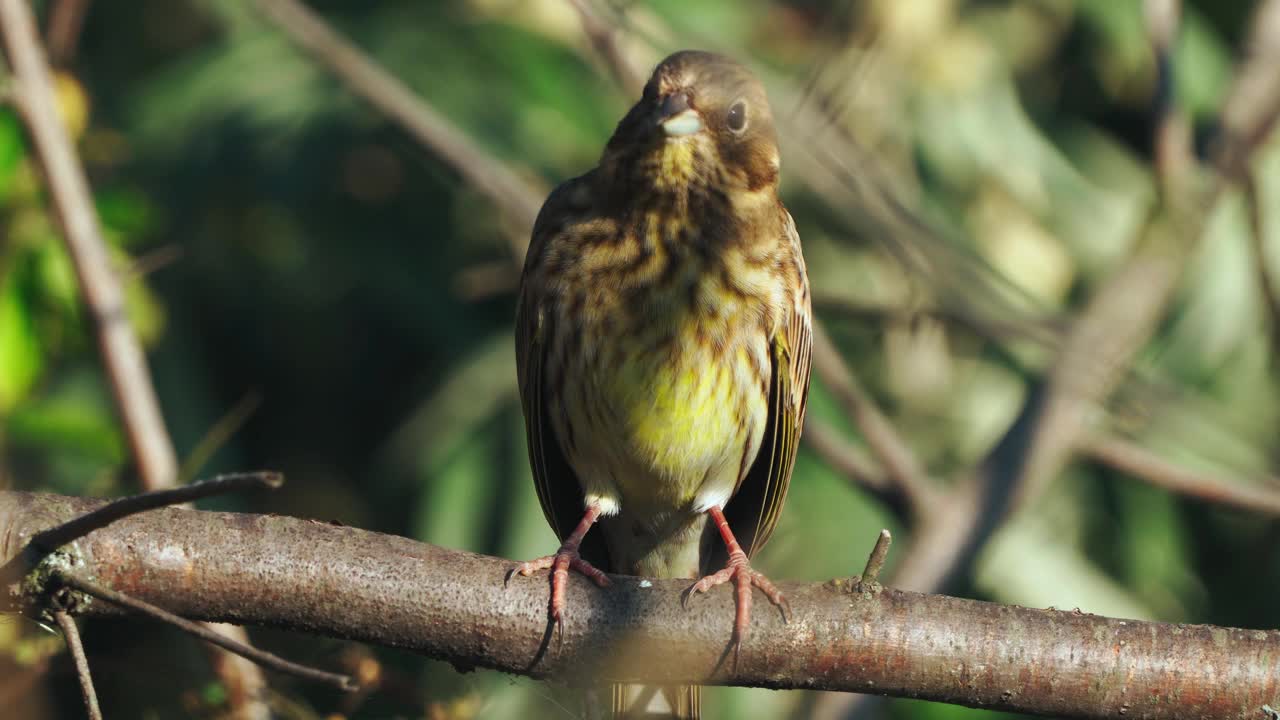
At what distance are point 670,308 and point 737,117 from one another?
1.41 feet

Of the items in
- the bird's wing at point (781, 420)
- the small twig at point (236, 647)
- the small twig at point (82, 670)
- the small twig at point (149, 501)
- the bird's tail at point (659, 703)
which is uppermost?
the small twig at point (149, 501)

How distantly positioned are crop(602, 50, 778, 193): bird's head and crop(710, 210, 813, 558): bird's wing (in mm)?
260

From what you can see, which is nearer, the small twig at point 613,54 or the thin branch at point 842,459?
the small twig at point 613,54

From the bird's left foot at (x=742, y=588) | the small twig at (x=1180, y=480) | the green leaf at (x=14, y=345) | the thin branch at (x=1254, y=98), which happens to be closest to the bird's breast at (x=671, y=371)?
the bird's left foot at (x=742, y=588)

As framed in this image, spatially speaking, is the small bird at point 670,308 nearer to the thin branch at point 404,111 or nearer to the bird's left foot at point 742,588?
the bird's left foot at point 742,588

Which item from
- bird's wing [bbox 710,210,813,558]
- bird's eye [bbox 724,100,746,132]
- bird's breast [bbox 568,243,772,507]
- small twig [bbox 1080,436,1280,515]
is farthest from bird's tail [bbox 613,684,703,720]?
small twig [bbox 1080,436,1280,515]

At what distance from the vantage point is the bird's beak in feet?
10.7

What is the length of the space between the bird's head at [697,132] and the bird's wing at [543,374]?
0.65ft

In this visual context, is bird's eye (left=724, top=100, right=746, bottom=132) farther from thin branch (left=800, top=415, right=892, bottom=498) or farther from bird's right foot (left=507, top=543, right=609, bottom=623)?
thin branch (left=800, top=415, right=892, bottom=498)

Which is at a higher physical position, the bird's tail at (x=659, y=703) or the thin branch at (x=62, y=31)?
the thin branch at (x=62, y=31)

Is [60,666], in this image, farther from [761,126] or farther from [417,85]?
[417,85]

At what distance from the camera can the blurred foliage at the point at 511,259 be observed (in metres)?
5.53

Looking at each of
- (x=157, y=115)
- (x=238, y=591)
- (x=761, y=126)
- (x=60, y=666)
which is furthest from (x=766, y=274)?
(x=157, y=115)

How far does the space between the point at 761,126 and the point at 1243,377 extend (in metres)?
4.02
